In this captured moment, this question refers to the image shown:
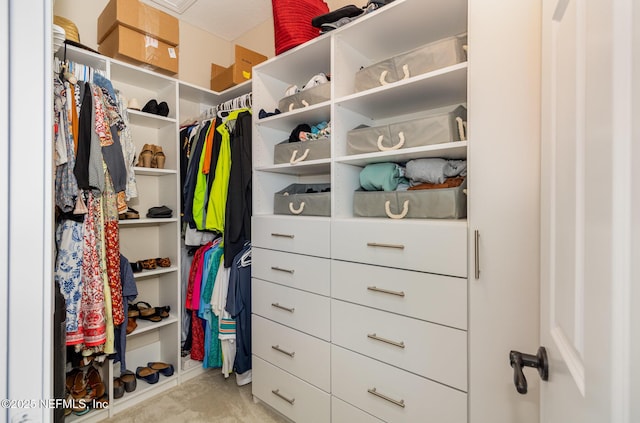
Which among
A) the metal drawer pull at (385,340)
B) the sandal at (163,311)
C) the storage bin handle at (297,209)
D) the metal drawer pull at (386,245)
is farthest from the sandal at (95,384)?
the metal drawer pull at (386,245)

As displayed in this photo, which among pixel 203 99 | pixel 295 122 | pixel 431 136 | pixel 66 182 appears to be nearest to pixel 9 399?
pixel 431 136

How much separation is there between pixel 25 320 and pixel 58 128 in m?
1.55

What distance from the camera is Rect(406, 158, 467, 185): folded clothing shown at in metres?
1.32

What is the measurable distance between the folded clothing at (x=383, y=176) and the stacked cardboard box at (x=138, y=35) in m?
1.67

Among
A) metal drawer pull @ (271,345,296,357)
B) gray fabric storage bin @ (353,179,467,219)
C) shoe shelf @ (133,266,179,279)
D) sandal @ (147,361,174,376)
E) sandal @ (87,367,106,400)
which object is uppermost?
gray fabric storage bin @ (353,179,467,219)

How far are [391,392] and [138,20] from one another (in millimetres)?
2607

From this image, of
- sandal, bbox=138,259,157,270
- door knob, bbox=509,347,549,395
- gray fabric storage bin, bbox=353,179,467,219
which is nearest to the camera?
door knob, bbox=509,347,549,395

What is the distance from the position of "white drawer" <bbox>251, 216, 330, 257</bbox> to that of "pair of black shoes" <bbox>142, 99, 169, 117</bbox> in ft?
3.53

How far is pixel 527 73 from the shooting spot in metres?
0.94

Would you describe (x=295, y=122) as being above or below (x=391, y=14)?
below

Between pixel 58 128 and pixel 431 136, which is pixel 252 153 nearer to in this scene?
pixel 58 128

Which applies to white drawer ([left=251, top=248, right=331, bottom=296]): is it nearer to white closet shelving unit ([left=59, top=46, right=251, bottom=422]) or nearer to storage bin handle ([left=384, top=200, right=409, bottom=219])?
storage bin handle ([left=384, top=200, right=409, bottom=219])

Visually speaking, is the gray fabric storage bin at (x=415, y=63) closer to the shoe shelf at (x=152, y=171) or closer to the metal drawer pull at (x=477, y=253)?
the metal drawer pull at (x=477, y=253)

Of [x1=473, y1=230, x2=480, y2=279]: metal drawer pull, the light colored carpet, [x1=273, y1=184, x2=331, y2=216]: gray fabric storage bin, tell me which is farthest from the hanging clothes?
[x1=473, y1=230, x2=480, y2=279]: metal drawer pull
